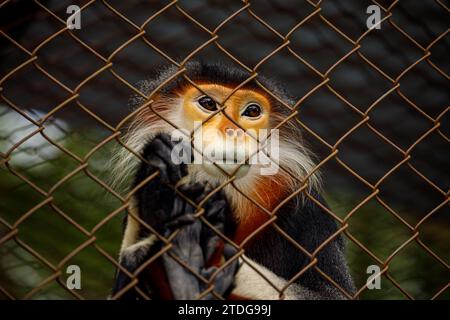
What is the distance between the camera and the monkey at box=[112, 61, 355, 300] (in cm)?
209

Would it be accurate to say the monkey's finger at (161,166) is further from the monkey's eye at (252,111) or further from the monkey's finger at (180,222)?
the monkey's eye at (252,111)

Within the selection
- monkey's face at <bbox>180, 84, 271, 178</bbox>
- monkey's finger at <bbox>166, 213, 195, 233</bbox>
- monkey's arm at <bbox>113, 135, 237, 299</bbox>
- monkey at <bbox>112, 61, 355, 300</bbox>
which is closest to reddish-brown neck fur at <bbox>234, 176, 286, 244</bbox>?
monkey at <bbox>112, 61, 355, 300</bbox>

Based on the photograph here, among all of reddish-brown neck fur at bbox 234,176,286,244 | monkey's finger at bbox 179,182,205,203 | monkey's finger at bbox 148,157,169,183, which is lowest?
monkey's finger at bbox 179,182,205,203

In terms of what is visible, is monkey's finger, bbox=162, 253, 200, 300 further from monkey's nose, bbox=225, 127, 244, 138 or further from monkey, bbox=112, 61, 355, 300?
monkey's nose, bbox=225, 127, 244, 138

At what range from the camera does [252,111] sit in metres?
3.30

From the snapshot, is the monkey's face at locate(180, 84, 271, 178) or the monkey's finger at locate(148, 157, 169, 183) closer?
the monkey's finger at locate(148, 157, 169, 183)

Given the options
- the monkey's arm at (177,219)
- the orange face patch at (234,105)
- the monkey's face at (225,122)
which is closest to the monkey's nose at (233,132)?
the monkey's face at (225,122)

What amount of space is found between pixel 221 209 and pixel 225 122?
801 mm

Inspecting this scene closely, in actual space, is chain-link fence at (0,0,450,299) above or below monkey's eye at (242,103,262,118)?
above

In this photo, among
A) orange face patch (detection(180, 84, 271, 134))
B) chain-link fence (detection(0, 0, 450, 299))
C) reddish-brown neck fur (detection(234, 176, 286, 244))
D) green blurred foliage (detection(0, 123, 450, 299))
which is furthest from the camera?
green blurred foliage (detection(0, 123, 450, 299))

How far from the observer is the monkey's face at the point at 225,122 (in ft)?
8.85

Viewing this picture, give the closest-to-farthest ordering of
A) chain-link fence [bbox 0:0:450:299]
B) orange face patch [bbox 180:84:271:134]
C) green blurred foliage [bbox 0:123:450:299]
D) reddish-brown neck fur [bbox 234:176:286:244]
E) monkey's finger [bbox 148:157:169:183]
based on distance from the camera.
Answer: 1. monkey's finger [bbox 148:157:169:183]
2. reddish-brown neck fur [bbox 234:176:286:244]
3. orange face patch [bbox 180:84:271:134]
4. chain-link fence [bbox 0:0:450:299]
5. green blurred foliage [bbox 0:123:450:299]

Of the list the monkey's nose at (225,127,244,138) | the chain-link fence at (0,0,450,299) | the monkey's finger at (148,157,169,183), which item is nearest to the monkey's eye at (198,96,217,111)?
the monkey's nose at (225,127,244,138)

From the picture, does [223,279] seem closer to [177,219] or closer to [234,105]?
[177,219]
